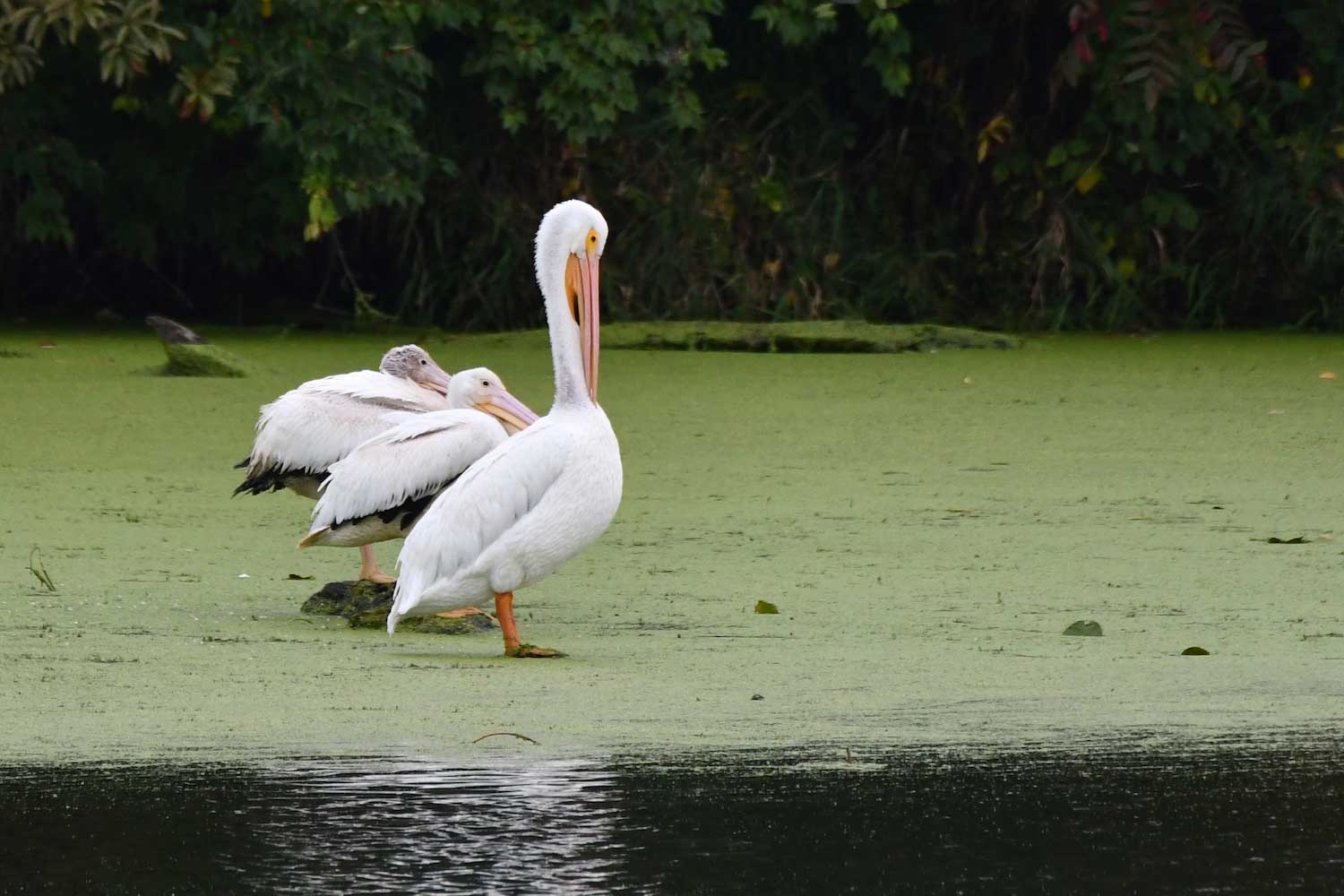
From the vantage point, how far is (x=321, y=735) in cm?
379

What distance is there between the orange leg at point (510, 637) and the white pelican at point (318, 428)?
2.76 feet

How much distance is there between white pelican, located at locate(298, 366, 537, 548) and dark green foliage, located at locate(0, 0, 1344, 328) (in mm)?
4977

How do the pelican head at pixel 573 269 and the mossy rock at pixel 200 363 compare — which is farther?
the mossy rock at pixel 200 363

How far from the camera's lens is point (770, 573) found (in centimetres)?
552

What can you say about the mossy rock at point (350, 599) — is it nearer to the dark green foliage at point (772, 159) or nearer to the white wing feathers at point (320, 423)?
the white wing feathers at point (320, 423)

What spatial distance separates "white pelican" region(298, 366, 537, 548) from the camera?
511cm

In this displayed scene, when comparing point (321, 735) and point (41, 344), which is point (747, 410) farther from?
point (321, 735)

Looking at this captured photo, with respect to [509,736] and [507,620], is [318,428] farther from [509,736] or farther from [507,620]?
[509,736]

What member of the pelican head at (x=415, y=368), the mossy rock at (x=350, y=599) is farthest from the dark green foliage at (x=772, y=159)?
the mossy rock at (x=350, y=599)

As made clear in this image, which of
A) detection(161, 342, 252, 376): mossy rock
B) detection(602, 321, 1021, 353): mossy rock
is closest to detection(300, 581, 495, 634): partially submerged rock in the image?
detection(161, 342, 252, 376): mossy rock

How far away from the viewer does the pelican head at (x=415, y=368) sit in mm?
6262

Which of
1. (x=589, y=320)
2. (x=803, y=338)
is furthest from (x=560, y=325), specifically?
(x=803, y=338)

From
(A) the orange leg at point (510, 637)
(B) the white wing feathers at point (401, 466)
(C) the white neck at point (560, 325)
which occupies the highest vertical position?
(C) the white neck at point (560, 325)

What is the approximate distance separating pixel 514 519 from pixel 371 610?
0.47 metres
